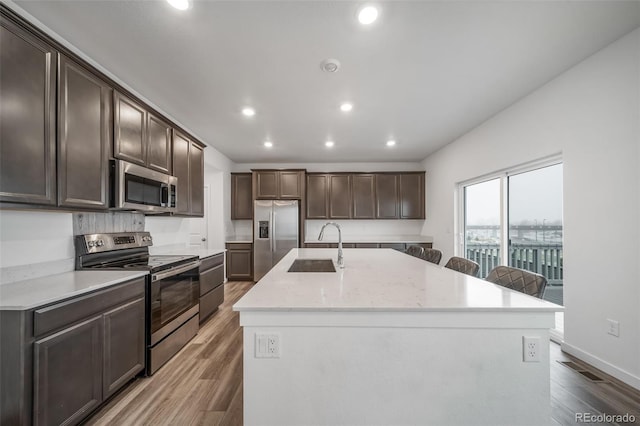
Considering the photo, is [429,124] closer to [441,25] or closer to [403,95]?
[403,95]

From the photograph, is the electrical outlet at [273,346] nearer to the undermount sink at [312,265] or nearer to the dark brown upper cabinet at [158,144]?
the undermount sink at [312,265]

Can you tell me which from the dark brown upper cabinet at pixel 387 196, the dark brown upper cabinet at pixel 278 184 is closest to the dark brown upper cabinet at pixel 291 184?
the dark brown upper cabinet at pixel 278 184

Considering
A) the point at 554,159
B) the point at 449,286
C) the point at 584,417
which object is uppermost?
the point at 554,159

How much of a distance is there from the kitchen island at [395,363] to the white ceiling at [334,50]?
71.0 inches

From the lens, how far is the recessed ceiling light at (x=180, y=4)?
1540 millimetres

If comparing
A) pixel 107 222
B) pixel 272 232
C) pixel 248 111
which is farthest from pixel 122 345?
pixel 272 232

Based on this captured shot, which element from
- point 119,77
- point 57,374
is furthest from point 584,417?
point 119,77

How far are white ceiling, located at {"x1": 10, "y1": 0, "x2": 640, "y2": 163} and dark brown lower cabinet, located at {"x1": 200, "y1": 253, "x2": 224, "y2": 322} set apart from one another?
1.91m

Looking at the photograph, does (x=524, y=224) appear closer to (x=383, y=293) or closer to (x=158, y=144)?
(x=383, y=293)

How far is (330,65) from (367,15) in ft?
1.89

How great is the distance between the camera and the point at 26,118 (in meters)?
1.46

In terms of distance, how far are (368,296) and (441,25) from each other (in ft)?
6.14

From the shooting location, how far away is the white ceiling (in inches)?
64.9

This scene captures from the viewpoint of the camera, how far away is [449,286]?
59.1 inches
